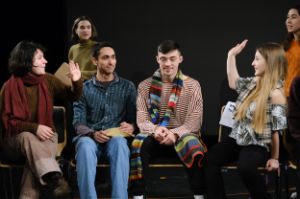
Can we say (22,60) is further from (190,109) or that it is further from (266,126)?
(266,126)

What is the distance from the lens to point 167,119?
4582mm

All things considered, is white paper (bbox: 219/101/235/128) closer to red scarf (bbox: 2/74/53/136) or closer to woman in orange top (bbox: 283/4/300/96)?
woman in orange top (bbox: 283/4/300/96)

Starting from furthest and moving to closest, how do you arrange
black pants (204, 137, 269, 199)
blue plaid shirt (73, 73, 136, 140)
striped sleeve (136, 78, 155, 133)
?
blue plaid shirt (73, 73, 136, 140) → striped sleeve (136, 78, 155, 133) → black pants (204, 137, 269, 199)

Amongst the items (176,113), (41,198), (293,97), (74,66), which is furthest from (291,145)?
(41,198)

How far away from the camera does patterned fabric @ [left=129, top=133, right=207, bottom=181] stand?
430 centimetres

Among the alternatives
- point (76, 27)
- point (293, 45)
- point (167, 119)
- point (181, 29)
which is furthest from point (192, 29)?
point (167, 119)

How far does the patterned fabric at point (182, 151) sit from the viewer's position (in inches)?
169

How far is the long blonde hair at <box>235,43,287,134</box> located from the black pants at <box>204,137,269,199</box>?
0.58ft

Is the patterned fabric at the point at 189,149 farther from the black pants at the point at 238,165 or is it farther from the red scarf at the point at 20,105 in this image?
the red scarf at the point at 20,105

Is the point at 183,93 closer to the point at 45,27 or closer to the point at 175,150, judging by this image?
the point at 175,150

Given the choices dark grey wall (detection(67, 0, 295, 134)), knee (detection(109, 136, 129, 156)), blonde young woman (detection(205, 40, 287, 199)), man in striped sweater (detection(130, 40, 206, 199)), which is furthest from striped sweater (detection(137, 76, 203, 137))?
dark grey wall (detection(67, 0, 295, 134))

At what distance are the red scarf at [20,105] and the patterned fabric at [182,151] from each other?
0.67 m

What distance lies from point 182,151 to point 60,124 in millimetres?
1094

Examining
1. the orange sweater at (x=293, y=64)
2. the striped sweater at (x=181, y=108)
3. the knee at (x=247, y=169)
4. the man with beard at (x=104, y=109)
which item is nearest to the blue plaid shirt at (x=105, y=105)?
the man with beard at (x=104, y=109)
